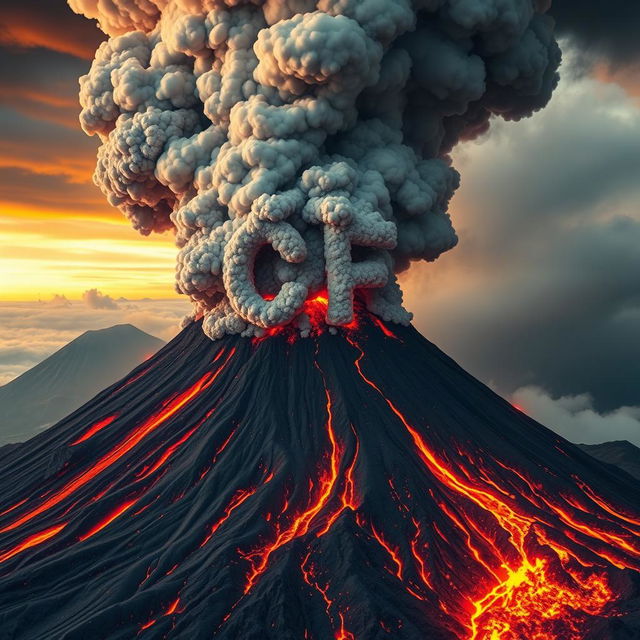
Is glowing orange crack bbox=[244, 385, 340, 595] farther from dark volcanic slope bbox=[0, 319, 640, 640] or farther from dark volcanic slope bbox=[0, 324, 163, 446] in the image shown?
dark volcanic slope bbox=[0, 324, 163, 446]

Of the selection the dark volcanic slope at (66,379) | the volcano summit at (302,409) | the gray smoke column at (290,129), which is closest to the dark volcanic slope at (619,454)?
the volcano summit at (302,409)

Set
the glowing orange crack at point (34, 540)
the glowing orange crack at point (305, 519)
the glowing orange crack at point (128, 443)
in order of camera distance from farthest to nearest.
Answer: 1. the glowing orange crack at point (128, 443)
2. the glowing orange crack at point (34, 540)
3. the glowing orange crack at point (305, 519)

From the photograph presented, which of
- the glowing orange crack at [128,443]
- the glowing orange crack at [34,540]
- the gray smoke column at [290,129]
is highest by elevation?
the gray smoke column at [290,129]

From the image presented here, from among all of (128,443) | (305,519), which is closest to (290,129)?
(128,443)

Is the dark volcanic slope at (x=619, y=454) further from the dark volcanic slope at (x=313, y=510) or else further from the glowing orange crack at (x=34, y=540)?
the glowing orange crack at (x=34, y=540)

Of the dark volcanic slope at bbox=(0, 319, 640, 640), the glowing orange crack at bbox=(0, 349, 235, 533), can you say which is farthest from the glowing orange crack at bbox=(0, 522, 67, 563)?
the glowing orange crack at bbox=(0, 349, 235, 533)

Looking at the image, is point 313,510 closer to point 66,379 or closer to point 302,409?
point 302,409
